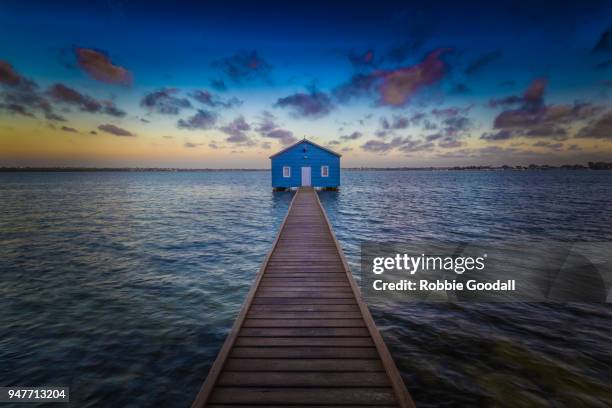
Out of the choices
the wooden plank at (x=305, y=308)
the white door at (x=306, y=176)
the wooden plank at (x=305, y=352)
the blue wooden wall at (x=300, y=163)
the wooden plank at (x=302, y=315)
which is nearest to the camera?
the wooden plank at (x=305, y=352)

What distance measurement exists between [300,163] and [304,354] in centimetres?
3126

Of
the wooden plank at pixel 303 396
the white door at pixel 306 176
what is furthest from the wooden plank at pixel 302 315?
the white door at pixel 306 176

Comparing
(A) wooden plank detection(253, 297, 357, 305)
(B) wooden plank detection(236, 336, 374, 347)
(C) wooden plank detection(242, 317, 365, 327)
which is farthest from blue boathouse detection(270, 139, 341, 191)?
(B) wooden plank detection(236, 336, 374, 347)

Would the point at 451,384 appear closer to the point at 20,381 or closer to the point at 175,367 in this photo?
the point at 175,367

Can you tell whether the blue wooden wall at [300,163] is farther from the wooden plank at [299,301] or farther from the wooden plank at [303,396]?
the wooden plank at [303,396]

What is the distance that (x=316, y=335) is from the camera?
4855 millimetres

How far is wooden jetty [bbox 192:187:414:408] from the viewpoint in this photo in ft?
11.6

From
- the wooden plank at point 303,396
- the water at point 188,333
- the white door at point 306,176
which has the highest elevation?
the white door at point 306,176

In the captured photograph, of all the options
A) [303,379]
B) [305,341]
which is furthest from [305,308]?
[303,379]

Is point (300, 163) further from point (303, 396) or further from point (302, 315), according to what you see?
point (303, 396)

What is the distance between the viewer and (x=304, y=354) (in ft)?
14.3

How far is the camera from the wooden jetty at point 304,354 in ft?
11.6

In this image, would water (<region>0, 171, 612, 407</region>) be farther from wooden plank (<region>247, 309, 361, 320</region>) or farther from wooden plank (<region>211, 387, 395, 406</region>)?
wooden plank (<region>211, 387, 395, 406</region>)

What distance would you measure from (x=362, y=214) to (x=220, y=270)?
15490 mm
